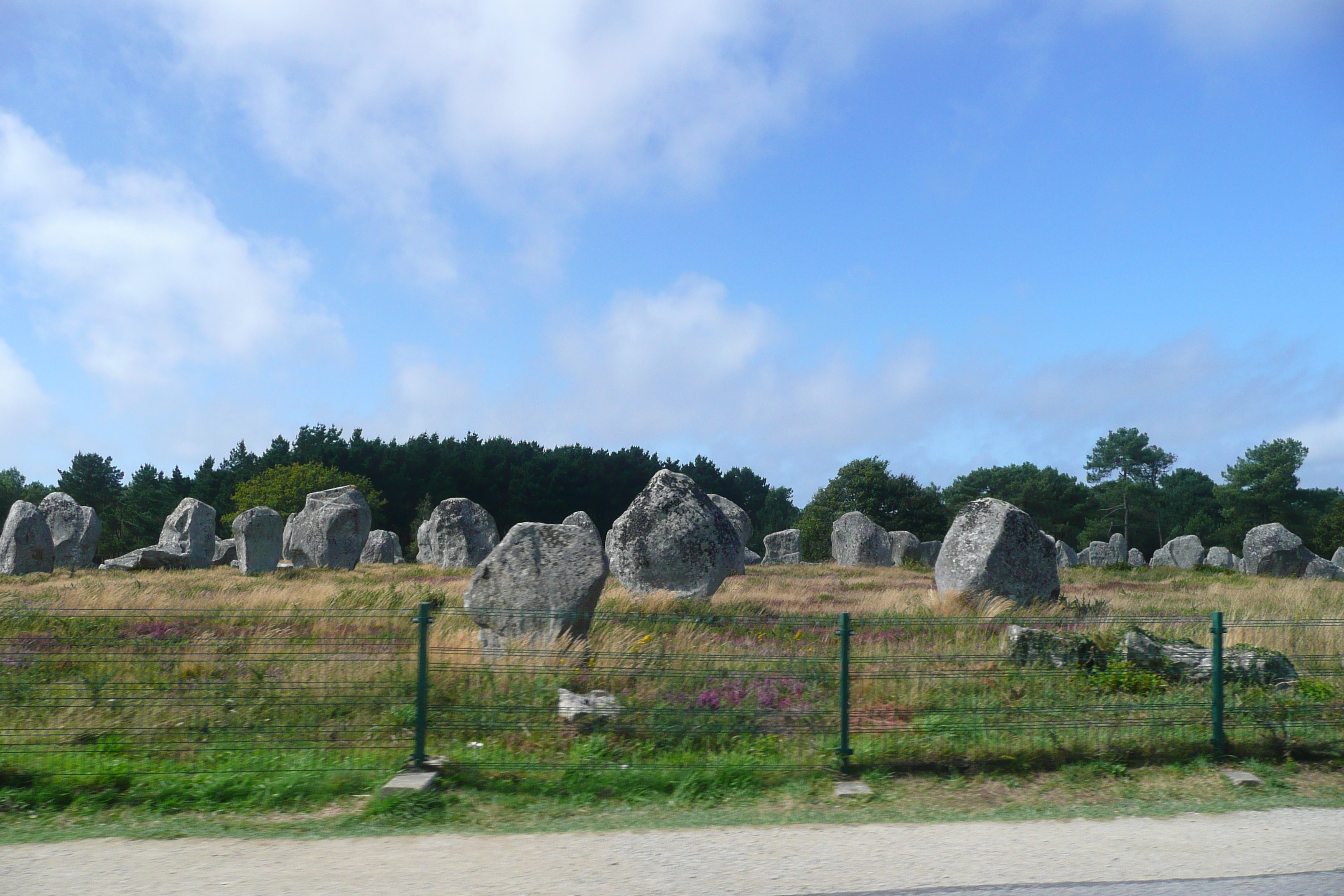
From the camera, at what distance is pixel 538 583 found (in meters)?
12.0

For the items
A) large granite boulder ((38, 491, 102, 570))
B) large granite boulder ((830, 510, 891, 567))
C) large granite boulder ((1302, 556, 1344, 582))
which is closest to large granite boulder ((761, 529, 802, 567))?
large granite boulder ((830, 510, 891, 567))

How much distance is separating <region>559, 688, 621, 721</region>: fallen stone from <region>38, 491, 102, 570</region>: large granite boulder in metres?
30.4

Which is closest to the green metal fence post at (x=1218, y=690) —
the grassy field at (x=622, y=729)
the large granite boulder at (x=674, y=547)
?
the grassy field at (x=622, y=729)

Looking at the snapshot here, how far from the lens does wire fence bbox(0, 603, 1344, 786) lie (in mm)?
7887

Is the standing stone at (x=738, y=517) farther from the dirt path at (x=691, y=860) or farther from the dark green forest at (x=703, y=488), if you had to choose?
the dirt path at (x=691, y=860)

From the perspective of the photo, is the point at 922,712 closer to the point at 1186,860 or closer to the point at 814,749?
the point at 814,749

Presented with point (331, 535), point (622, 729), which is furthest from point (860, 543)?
point (622, 729)

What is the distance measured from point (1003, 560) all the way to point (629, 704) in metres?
11.0

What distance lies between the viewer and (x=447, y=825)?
636cm

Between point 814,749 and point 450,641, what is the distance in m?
5.71

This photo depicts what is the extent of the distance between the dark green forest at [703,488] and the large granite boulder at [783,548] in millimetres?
10473

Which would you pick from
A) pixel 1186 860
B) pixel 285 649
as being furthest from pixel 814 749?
pixel 285 649

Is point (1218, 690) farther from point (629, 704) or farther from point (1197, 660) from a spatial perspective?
point (629, 704)

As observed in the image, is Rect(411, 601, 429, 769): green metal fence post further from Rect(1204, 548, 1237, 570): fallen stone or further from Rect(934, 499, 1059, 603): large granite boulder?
Rect(1204, 548, 1237, 570): fallen stone
